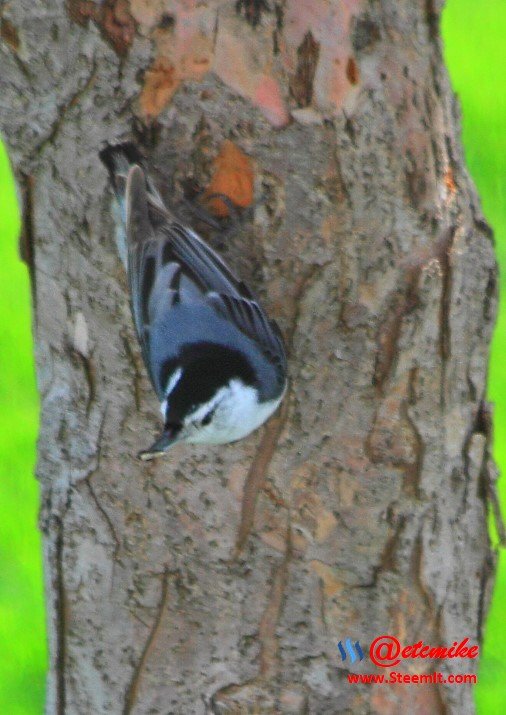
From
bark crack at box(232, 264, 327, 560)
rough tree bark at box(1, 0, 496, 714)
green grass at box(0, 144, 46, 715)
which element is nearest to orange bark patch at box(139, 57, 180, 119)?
rough tree bark at box(1, 0, 496, 714)

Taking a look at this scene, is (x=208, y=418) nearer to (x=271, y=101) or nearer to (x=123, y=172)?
(x=123, y=172)

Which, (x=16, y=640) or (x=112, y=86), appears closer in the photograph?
(x=112, y=86)

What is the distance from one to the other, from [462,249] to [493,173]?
283cm

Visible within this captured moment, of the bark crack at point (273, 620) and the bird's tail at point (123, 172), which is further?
the bark crack at point (273, 620)

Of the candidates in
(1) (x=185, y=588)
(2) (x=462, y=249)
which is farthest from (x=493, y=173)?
(1) (x=185, y=588)

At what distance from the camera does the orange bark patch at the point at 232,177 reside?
2.14 metres

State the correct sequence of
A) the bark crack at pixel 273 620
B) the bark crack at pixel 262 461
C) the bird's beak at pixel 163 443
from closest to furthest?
the bird's beak at pixel 163 443 → the bark crack at pixel 262 461 → the bark crack at pixel 273 620

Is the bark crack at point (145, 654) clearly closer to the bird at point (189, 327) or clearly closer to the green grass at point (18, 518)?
the bird at point (189, 327)

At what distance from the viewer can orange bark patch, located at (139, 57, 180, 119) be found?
2.12m

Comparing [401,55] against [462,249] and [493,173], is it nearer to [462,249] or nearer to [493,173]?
[462,249]

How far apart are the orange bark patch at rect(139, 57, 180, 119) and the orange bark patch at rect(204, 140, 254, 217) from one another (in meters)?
0.15

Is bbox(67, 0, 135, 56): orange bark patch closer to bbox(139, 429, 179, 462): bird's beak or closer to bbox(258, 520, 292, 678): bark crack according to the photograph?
bbox(139, 429, 179, 462): bird's beak

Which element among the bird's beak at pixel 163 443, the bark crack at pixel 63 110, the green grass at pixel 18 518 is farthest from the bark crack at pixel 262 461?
the green grass at pixel 18 518

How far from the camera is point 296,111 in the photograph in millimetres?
2127
